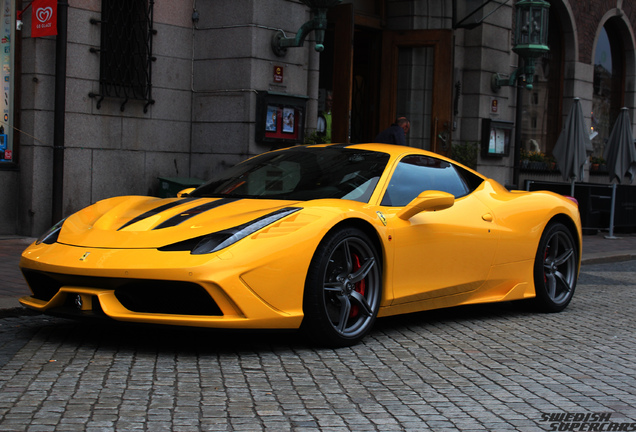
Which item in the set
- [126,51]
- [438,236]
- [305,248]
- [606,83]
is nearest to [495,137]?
[606,83]

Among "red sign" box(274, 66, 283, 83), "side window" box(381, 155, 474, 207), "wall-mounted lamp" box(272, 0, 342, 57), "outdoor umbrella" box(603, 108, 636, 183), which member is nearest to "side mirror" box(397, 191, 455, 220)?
"side window" box(381, 155, 474, 207)

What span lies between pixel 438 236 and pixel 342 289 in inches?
41.4

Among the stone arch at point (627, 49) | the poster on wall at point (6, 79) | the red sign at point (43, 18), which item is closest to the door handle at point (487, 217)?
the red sign at point (43, 18)

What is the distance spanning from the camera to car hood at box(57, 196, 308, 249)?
191 inches

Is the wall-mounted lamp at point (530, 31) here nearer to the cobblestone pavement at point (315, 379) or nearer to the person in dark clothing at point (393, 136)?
the person in dark clothing at point (393, 136)

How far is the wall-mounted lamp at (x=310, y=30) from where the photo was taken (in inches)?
455

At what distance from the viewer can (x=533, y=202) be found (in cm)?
699

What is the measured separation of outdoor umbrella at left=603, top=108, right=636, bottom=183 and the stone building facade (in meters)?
2.37

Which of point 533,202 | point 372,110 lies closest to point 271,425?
point 533,202

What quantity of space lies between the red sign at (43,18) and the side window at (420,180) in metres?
5.50

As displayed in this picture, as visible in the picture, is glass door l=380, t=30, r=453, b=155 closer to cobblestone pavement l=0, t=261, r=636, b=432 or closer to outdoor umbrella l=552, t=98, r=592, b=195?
outdoor umbrella l=552, t=98, r=592, b=195

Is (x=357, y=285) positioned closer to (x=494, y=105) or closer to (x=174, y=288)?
(x=174, y=288)

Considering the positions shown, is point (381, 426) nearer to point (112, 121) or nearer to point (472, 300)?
point (472, 300)

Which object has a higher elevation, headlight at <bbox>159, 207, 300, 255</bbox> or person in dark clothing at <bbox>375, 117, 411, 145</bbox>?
person in dark clothing at <bbox>375, 117, 411, 145</bbox>
